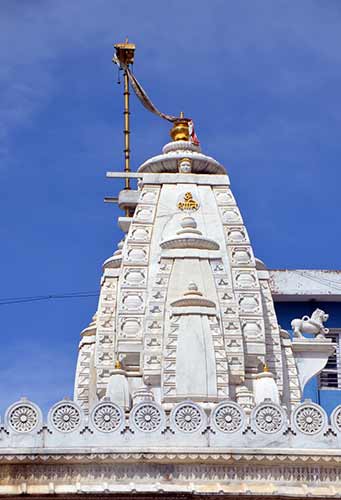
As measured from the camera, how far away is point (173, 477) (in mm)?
26688

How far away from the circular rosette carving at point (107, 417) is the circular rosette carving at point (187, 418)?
995 millimetres

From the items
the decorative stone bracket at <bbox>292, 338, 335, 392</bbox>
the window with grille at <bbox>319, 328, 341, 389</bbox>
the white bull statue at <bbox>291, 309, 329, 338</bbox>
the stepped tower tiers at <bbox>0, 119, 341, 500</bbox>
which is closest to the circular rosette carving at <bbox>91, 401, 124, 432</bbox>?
the stepped tower tiers at <bbox>0, 119, 341, 500</bbox>

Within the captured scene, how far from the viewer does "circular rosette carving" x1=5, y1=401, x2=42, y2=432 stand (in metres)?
26.9

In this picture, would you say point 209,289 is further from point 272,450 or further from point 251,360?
point 272,450

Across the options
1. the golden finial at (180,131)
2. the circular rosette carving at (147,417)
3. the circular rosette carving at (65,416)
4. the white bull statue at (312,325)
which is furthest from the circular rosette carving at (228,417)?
the golden finial at (180,131)

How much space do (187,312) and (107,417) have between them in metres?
4.92

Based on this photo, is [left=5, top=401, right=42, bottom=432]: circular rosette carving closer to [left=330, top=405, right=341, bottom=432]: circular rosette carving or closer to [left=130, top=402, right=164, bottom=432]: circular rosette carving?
[left=130, top=402, right=164, bottom=432]: circular rosette carving

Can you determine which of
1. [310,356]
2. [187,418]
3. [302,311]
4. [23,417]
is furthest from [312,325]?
[23,417]

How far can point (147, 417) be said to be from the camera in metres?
27.3

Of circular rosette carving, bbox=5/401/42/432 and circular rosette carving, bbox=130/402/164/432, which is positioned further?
circular rosette carving, bbox=130/402/164/432

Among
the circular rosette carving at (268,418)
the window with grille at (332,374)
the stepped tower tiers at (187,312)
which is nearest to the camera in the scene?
the circular rosette carving at (268,418)

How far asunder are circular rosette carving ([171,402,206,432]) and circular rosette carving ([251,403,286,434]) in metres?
0.98

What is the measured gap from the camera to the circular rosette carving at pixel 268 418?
2728cm

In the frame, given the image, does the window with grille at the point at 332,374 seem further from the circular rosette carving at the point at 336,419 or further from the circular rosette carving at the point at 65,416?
the circular rosette carving at the point at 65,416
